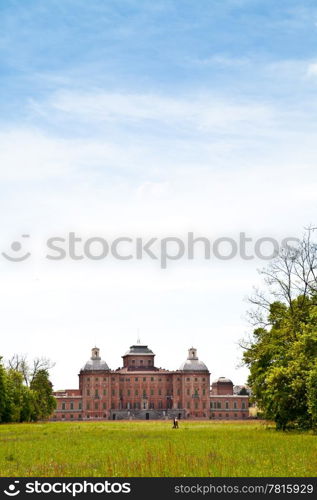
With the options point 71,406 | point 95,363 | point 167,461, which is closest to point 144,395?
point 95,363

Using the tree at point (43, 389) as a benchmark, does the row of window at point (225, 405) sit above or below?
below

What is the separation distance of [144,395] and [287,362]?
423 feet

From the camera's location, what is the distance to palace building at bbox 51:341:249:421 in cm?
16275

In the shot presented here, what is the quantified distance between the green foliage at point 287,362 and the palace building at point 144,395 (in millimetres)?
117583

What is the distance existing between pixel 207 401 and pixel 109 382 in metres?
24.2

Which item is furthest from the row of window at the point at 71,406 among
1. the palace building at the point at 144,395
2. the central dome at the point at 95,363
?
the central dome at the point at 95,363

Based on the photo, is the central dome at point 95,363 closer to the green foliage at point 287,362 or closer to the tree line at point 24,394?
the tree line at point 24,394

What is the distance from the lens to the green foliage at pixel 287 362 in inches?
1430

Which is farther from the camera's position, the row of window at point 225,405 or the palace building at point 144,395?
the row of window at point 225,405

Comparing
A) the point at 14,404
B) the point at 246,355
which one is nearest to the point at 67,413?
the point at 14,404

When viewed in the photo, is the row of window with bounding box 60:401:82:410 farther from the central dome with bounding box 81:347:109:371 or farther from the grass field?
the grass field

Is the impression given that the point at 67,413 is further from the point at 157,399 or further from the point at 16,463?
the point at 16,463

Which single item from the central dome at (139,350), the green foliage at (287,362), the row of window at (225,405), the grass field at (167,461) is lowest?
the row of window at (225,405)
